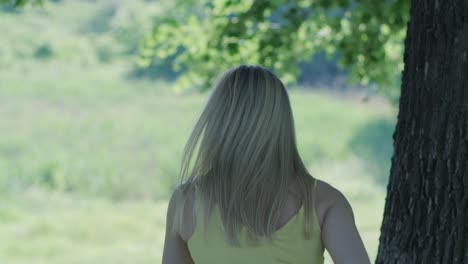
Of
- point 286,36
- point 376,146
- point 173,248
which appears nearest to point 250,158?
point 173,248

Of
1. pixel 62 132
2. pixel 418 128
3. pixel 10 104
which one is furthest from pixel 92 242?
pixel 418 128

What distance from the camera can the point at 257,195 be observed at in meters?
2.39

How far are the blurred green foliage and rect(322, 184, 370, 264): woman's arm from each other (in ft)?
15.0

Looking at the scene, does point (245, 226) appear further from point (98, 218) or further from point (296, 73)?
point (98, 218)

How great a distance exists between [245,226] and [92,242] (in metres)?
11.6

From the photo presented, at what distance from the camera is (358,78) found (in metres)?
7.34

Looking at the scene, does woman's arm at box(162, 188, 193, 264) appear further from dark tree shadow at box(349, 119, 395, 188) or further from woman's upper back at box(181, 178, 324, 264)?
dark tree shadow at box(349, 119, 395, 188)

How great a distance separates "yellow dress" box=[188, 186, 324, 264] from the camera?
2348mm

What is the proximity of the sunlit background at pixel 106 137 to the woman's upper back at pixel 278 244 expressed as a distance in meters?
9.56

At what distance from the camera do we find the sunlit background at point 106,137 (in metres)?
14.3

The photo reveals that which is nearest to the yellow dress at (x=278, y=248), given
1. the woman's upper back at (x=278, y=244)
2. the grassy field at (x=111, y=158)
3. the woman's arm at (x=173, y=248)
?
the woman's upper back at (x=278, y=244)

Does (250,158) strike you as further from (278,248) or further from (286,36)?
(286,36)

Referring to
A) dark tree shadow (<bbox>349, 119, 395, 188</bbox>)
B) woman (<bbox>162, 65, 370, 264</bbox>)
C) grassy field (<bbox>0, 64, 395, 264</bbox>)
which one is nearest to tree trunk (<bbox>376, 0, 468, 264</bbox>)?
woman (<bbox>162, 65, 370, 264</bbox>)

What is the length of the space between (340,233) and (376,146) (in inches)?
756
